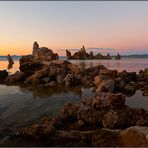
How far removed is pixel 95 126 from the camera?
1723 cm

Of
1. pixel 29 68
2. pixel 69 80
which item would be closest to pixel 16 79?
pixel 29 68

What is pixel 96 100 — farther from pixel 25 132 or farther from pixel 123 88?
pixel 123 88

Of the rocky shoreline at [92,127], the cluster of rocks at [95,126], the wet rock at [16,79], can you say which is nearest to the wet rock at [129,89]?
the rocky shoreline at [92,127]

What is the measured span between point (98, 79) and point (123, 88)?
4.66 metres

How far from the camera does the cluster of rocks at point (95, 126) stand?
13.8 metres

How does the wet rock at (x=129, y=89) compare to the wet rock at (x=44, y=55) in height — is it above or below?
below

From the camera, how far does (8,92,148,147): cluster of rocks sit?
1379 centimetres

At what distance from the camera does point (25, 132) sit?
1520cm

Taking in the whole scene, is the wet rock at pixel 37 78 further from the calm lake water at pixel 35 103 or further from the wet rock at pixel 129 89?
the wet rock at pixel 129 89

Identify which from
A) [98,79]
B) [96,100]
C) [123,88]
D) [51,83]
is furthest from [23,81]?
[96,100]

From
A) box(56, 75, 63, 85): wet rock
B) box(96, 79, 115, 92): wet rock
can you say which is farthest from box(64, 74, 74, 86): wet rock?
box(96, 79, 115, 92): wet rock

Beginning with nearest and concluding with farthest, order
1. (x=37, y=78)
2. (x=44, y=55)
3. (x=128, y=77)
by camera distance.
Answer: (x=128, y=77)
(x=37, y=78)
(x=44, y=55)

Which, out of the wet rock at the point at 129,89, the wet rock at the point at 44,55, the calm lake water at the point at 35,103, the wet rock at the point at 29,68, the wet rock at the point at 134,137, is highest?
the wet rock at the point at 44,55

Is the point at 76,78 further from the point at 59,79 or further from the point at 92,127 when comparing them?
the point at 92,127
